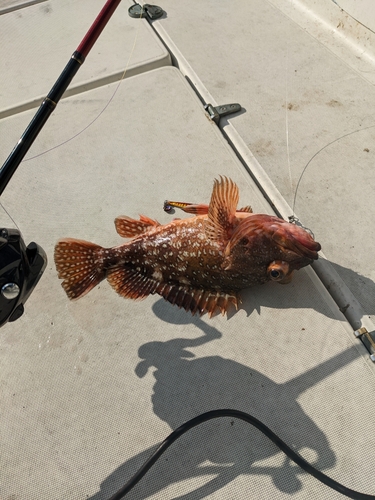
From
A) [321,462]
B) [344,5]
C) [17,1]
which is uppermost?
[17,1]

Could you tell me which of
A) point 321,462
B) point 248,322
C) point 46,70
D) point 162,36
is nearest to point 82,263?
point 248,322

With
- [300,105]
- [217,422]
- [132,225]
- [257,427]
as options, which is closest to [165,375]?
[217,422]

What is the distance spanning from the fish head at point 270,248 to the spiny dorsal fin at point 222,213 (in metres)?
0.06

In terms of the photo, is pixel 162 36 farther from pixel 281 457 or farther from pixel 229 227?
pixel 281 457

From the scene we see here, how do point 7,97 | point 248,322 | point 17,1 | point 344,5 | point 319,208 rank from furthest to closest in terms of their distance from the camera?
1. point 17,1
2. point 344,5
3. point 7,97
4. point 319,208
5. point 248,322

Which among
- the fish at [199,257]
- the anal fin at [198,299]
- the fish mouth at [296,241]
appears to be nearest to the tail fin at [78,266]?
the fish at [199,257]

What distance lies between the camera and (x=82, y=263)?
2.21 metres

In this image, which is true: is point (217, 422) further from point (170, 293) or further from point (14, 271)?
point (14, 271)

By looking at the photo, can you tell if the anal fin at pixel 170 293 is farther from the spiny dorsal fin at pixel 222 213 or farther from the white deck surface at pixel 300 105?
the white deck surface at pixel 300 105

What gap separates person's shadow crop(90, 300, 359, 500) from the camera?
1790 mm

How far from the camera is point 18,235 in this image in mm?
1640

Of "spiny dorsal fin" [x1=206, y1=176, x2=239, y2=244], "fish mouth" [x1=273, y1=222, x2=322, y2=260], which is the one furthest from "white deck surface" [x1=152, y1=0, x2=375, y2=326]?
"spiny dorsal fin" [x1=206, y1=176, x2=239, y2=244]

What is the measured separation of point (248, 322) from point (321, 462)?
76 centimetres

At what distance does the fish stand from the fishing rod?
1.78 feet
